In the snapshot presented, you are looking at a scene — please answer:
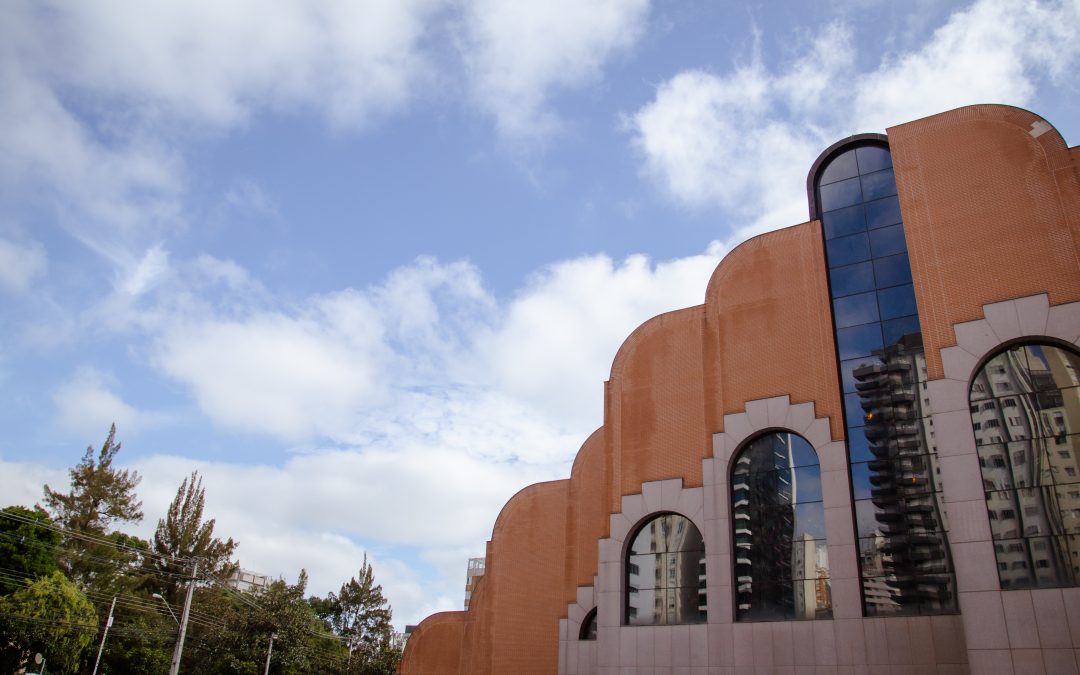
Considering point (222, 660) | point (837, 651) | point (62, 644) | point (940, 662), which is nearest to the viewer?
point (940, 662)

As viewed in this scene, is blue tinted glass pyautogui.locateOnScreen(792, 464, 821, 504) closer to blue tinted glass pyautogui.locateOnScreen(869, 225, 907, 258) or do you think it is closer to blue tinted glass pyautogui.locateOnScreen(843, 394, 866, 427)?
blue tinted glass pyautogui.locateOnScreen(843, 394, 866, 427)

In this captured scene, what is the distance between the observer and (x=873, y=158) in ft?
75.3

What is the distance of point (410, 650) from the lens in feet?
106

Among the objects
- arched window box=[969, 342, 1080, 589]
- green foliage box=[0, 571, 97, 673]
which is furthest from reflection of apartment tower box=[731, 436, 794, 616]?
green foliage box=[0, 571, 97, 673]

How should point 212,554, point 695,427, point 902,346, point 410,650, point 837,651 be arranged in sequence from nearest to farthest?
point 837,651 → point 902,346 → point 695,427 → point 410,650 → point 212,554

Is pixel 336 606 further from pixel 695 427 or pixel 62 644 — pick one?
pixel 695 427

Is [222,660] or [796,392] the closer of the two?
[796,392]

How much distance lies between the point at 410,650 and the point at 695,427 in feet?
58.5

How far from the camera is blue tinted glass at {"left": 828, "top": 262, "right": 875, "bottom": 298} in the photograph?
2169 centimetres

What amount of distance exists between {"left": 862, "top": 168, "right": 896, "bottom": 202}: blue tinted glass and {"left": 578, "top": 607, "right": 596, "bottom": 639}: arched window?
17345mm

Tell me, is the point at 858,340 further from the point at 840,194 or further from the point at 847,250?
the point at 840,194

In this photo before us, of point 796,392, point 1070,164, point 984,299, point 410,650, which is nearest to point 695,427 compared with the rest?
point 796,392

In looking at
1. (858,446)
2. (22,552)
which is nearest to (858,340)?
(858,446)

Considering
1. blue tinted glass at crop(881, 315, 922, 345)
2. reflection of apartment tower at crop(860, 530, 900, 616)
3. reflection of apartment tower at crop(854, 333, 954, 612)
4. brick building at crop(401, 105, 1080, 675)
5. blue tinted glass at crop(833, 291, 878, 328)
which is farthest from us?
blue tinted glass at crop(833, 291, 878, 328)
